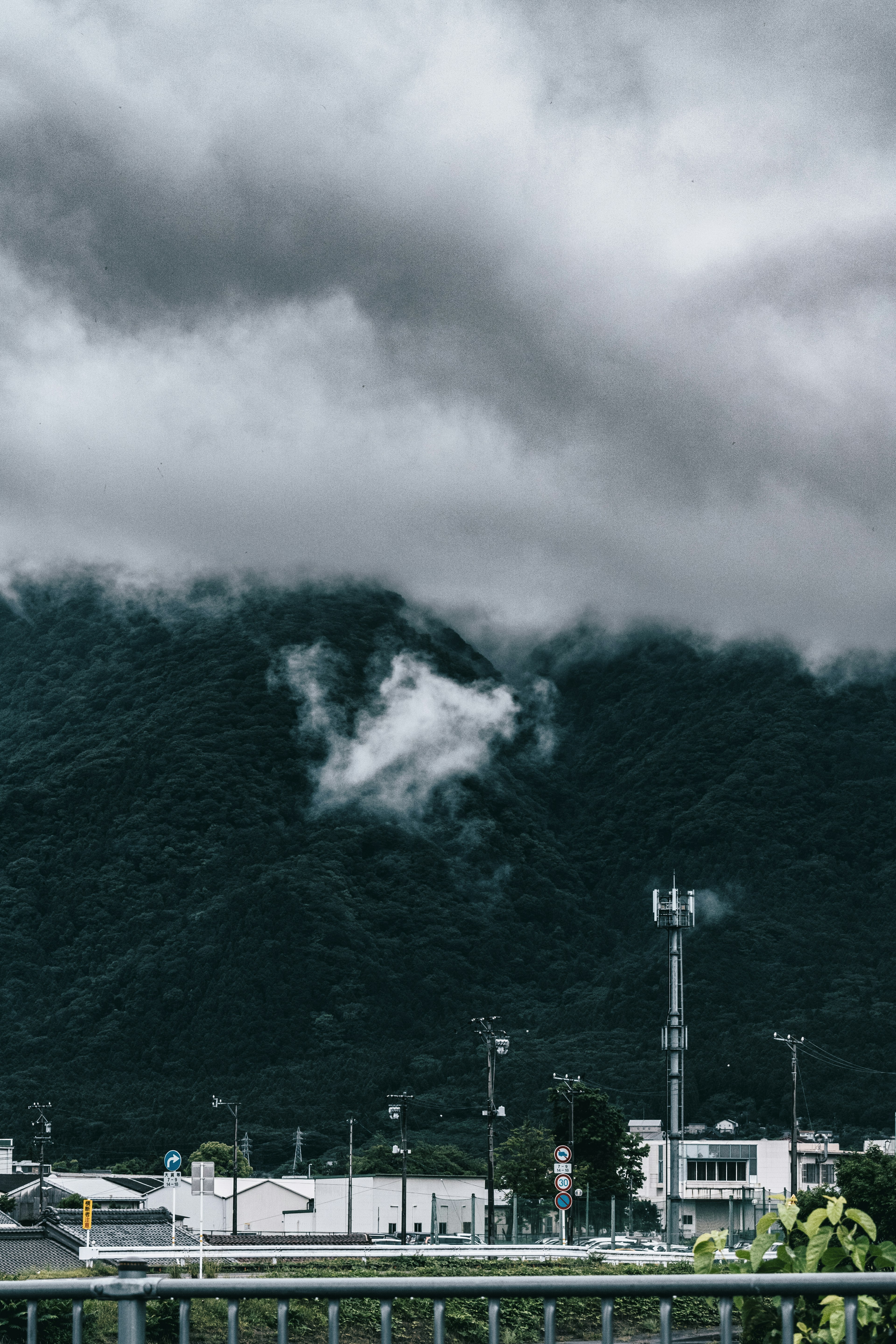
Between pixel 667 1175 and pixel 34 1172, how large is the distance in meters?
41.6

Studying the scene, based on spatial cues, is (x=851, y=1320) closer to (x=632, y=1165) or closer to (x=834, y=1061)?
(x=632, y=1165)

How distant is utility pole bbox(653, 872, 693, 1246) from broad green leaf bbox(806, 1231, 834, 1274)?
3018 inches

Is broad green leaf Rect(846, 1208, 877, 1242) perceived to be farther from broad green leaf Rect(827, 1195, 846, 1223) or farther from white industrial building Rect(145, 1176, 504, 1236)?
white industrial building Rect(145, 1176, 504, 1236)

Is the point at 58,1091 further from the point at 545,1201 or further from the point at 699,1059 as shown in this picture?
the point at 545,1201

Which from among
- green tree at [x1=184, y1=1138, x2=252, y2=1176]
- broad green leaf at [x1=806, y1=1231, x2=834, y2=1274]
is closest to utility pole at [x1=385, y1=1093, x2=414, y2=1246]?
green tree at [x1=184, y1=1138, x2=252, y2=1176]

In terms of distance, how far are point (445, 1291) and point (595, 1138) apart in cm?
8394

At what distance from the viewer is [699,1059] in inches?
6206

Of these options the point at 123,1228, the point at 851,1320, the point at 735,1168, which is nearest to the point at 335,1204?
the point at 123,1228

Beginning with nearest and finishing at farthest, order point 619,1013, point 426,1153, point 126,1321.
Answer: point 126,1321, point 426,1153, point 619,1013

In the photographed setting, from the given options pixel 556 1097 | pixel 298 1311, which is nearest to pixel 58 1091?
pixel 556 1097

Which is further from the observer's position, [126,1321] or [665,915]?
[665,915]

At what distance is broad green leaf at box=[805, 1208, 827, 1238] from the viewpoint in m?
5.72

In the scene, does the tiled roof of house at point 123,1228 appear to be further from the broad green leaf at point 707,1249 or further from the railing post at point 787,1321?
the railing post at point 787,1321

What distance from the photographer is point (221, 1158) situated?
368 feet
